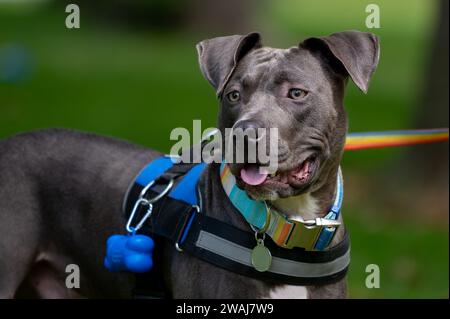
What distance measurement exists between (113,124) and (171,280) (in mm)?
7520

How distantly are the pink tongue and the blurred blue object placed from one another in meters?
10.4

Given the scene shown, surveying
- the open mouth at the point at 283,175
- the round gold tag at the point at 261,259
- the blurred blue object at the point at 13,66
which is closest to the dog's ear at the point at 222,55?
the open mouth at the point at 283,175

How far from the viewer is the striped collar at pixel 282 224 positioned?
13.0ft

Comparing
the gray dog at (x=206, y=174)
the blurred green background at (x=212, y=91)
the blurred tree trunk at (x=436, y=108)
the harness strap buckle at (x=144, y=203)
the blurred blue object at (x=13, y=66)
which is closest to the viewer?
the gray dog at (x=206, y=174)

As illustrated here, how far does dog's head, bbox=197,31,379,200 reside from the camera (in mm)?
3824

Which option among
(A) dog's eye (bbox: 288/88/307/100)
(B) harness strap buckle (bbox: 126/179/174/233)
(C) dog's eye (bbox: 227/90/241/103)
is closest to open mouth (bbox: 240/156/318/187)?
(A) dog's eye (bbox: 288/88/307/100)

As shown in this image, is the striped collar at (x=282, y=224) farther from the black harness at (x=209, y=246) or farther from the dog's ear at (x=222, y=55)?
the dog's ear at (x=222, y=55)

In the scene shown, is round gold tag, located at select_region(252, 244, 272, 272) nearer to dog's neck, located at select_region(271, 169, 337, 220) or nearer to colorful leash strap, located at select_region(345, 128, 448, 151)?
dog's neck, located at select_region(271, 169, 337, 220)

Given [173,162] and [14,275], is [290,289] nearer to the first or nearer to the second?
[173,162]

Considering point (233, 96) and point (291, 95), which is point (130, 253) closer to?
point (233, 96)

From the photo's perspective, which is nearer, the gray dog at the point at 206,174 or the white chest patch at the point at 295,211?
the gray dog at the point at 206,174

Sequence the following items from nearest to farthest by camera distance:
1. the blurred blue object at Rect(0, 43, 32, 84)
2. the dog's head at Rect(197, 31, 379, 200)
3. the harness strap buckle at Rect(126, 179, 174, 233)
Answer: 1. the dog's head at Rect(197, 31, 379, 200)
2. the harness strap buckle at Rect(126, 179, 174, 233)
3. the blurred blue object at Rect(0, 43, 32, 84)

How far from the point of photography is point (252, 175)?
3805 mm
